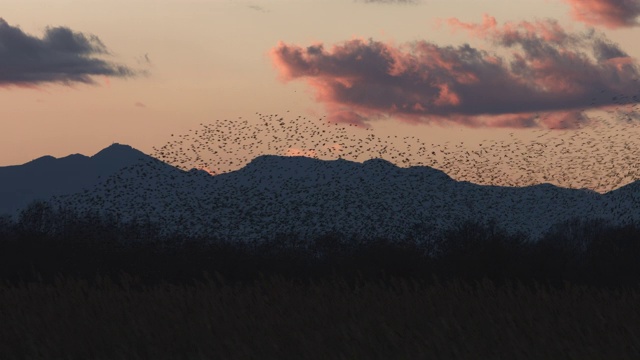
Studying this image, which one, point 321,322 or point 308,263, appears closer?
point 321,322

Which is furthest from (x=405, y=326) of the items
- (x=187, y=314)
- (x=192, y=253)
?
(x=192, y=253)

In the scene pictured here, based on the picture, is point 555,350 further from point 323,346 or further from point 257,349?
point 257,349

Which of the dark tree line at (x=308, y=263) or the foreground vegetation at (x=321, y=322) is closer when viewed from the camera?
the foreground vegetation at (x=321, y=322)

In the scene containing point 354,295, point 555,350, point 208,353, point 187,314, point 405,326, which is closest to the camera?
point 555,350

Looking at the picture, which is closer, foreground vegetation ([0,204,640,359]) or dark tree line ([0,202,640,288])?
foreground vegetation ([0,204,640,359])

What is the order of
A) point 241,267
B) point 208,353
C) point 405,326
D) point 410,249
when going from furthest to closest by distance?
point 410,249, point 241,267, point 405,326, point 208,353

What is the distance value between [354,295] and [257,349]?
16.6 ft

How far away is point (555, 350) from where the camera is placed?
11828 mm

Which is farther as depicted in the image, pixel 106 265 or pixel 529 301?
pixel 106 265

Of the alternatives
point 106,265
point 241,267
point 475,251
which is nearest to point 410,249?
point 475,251

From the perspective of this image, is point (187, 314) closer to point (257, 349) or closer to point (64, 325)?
point (64, 325)

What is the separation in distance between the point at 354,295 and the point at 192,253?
2983cm

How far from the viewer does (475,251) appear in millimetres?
41344

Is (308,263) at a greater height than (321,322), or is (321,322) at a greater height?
(321,322)
